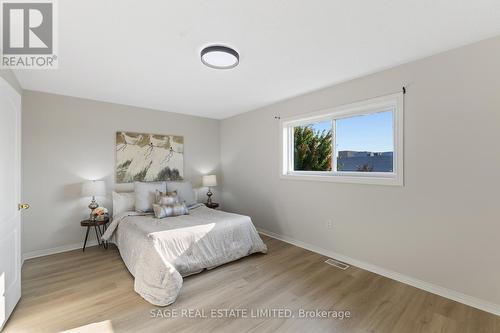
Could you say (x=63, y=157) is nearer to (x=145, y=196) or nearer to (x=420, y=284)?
(x=145, y=196)

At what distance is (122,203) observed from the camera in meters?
3.47

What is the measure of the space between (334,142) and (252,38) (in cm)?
193

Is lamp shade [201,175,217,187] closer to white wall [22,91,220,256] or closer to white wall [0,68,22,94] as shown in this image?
white wall [22,91,220,256]

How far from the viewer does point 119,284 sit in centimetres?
240

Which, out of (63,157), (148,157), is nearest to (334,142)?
(148,157)

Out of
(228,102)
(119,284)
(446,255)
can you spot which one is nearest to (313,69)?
(228,102)

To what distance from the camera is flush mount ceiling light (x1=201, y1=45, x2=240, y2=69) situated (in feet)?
6.63

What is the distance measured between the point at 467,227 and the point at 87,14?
3587 millimetres

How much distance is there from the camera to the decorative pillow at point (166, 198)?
132 inches

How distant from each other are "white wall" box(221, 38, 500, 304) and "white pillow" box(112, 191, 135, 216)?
2.84m

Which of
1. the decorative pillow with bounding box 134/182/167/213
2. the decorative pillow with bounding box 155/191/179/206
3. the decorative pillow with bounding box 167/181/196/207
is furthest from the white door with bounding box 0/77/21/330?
the decorative pillow with bounding box 167/181/196/207

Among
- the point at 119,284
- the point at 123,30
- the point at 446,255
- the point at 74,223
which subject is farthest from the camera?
the point at 74,223

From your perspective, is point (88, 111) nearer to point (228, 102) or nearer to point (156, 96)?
point (156, 96)


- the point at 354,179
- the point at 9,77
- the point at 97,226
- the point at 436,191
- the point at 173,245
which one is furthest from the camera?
the point at 97,226
